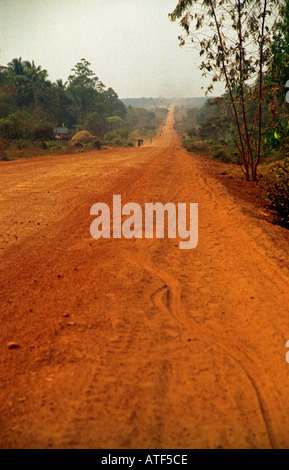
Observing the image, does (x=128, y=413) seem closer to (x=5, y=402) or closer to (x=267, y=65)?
(x=5, y=402)

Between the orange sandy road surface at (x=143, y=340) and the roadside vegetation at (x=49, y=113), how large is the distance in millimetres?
14099

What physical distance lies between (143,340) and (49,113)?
4255cm

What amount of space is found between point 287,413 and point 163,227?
364cm

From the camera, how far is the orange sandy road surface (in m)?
2.02

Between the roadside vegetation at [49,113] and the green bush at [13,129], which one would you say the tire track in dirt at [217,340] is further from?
the green bush at [13,129]

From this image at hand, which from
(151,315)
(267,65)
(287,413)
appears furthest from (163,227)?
(267,65)

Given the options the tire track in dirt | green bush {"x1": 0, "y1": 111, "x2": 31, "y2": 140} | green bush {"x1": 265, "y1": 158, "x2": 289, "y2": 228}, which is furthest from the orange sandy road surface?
green bush {"x1": 0, "y1": 111, "x2": 31, "y2": 140}

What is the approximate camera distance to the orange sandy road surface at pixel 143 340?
202 cm

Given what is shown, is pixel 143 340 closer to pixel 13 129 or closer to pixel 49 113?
pixel 13 129

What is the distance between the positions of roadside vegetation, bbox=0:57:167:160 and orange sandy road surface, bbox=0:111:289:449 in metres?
14.1

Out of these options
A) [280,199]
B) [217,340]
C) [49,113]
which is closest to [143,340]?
[217,340]

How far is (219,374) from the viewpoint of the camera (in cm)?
244

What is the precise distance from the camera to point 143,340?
9.02 feet

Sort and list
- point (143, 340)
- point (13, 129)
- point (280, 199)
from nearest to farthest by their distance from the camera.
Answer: point (143, 340)
point (280, 199)
point (13, 129)
